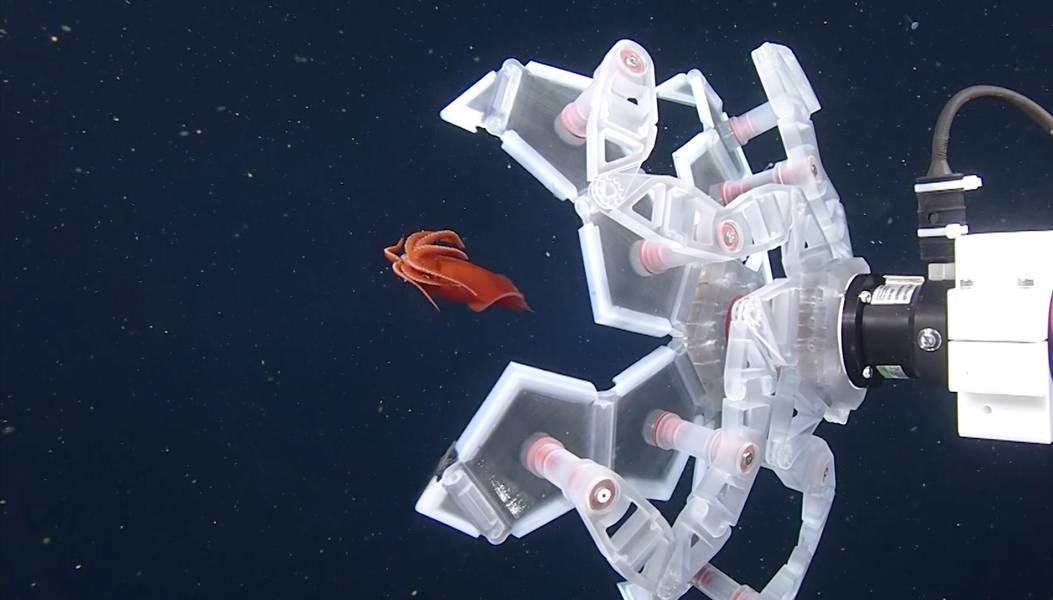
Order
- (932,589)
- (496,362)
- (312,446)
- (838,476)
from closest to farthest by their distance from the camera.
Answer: (312,446) < (496,362) < (838,476) < (932,589)

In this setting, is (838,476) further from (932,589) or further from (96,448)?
(96,448)

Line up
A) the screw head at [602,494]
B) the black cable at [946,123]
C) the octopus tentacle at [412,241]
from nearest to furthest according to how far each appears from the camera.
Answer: the screw head at [602,494] → the black cable at [946,123] → the octopus tentacle at [412,241]

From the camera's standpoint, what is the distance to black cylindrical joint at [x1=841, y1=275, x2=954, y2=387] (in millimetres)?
825

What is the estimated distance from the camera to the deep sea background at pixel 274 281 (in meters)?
0.85

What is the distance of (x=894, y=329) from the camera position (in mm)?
857

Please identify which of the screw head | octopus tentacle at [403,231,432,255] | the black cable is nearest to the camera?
the screw head

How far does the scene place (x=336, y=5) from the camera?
1.00 meters

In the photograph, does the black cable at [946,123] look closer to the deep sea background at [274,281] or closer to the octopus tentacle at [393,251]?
the deep sea background at [274,281]

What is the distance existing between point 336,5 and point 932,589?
142 cm

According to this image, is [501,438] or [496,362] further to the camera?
[496,362]

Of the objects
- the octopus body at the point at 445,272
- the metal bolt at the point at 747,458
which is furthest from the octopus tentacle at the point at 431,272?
the metal bolt at the point at 747,458

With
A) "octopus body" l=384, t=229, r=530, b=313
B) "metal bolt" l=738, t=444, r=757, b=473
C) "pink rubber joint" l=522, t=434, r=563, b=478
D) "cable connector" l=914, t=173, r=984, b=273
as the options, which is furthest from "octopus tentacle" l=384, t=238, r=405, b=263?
"cable connector" l=914, t=173, r=984, b=273

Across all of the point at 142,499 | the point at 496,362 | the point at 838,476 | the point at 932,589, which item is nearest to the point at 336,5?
the point at 496,362

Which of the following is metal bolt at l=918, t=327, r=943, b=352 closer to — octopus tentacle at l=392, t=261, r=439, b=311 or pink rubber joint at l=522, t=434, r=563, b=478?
pink rubber joint at l=522, t=434, r=563, b=478
